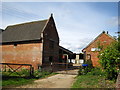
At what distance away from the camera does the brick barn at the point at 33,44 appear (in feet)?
60.2

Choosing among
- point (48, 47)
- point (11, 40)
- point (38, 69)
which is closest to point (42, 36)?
point (48, 47)

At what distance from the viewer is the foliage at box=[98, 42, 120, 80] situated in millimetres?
9311

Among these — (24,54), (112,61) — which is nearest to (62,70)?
(24,54)

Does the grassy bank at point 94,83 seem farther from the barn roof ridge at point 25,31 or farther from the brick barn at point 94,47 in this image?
the barn roof ridge at point 25,31

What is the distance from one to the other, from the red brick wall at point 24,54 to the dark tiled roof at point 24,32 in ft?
4.43

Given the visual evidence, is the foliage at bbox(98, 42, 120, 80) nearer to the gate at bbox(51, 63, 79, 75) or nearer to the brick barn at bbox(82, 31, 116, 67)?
the gate at bbox(51, 63, 79, 75)

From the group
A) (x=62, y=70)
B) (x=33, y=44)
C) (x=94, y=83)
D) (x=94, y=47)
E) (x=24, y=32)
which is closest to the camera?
(x=94, y=83)

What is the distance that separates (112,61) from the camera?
31.4 ft

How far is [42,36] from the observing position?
60.0 feet

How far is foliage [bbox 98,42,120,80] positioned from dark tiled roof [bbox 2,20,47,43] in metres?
11.7

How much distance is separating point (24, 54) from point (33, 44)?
2.54m

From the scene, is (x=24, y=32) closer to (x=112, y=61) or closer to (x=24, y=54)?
(x=24, y=54)

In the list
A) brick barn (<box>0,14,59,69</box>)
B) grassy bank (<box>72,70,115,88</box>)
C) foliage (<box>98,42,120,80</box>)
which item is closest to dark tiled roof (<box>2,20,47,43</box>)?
brick barn (<box>0,14,59,69</box>)

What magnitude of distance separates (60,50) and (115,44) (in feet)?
54.6
